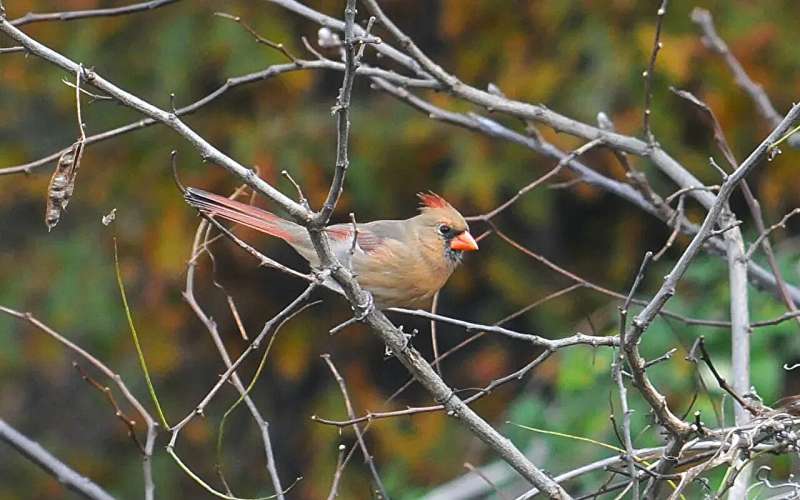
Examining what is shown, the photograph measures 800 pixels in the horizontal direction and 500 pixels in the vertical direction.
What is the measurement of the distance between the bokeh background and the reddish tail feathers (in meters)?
1.99

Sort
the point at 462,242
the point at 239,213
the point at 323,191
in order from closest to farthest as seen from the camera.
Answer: the point at 239,213, the point at 462,242, the point at 323,191

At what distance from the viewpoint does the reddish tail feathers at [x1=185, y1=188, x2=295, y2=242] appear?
2.89 m

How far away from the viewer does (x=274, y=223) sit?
329 cm

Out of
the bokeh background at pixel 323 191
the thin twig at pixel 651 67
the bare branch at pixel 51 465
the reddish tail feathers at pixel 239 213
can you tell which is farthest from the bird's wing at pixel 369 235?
the bokeh background at pixel 323 191

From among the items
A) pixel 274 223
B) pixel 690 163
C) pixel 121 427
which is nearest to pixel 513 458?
pixel 274 223

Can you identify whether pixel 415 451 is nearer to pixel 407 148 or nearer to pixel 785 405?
pixel 407 148

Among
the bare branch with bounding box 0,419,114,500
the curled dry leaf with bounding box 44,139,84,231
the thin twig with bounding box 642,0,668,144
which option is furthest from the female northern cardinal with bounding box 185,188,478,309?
the curled dry leaf with bounding box 44,139,84,231

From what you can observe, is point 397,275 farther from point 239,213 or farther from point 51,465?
point 51,465

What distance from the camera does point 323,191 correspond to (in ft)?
18.6

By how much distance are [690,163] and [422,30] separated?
1.70 metres

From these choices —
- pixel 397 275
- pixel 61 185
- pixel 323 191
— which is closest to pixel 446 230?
pixel 397 275

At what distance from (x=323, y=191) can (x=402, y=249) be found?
213 centimetres

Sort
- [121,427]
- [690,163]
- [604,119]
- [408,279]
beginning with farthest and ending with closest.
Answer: [121,427] → [690,163] → [408,279] → [604,119]

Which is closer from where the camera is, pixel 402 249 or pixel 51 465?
pixel 51 465
